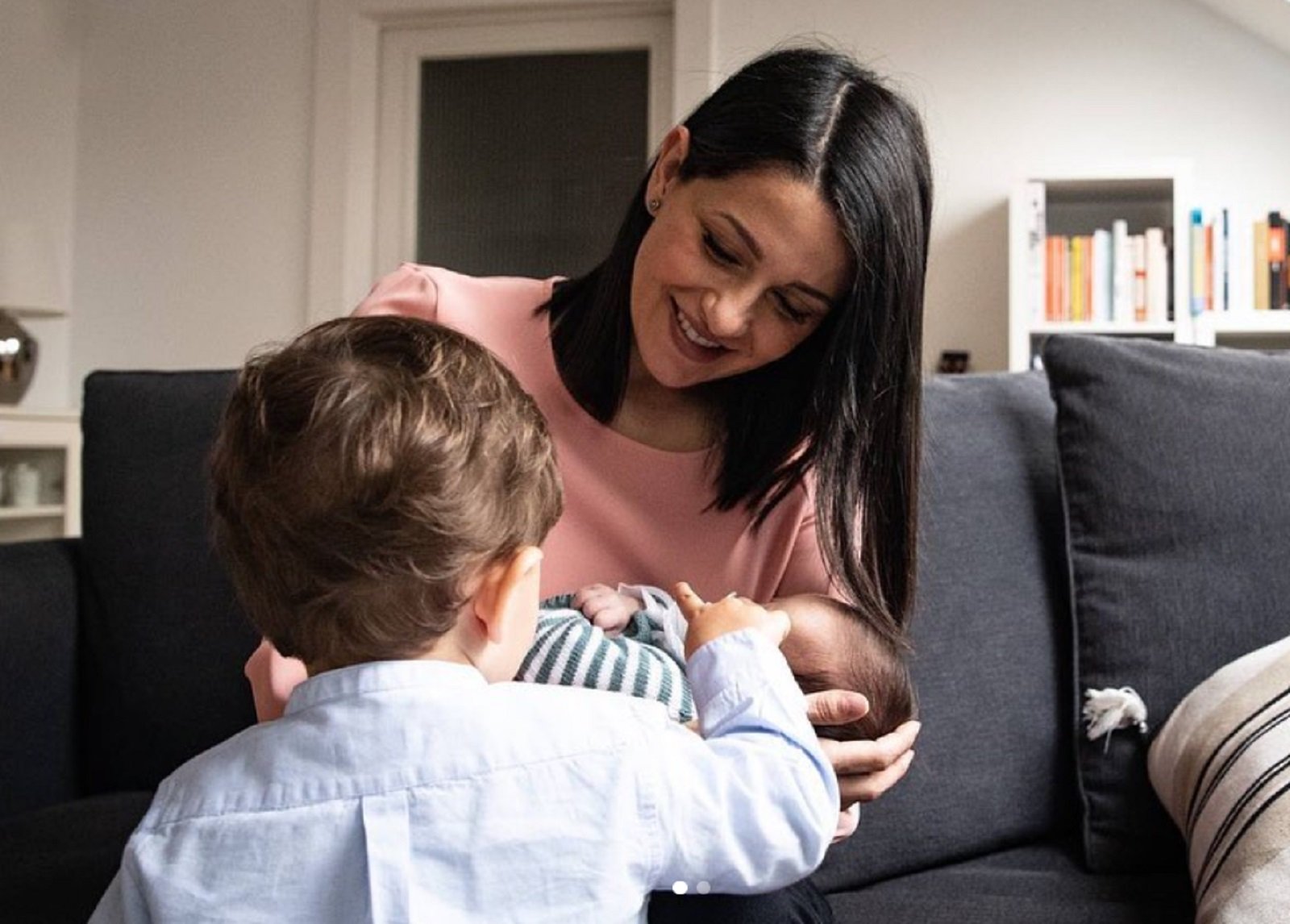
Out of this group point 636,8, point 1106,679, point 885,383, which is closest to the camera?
point 885,383

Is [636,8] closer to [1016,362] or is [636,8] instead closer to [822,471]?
[1016,362]

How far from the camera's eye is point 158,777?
1586 mm

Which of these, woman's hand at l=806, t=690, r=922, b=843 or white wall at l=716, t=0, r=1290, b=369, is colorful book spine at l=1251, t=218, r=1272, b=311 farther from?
woman's hand at l=806, t=690, r=922, b=843

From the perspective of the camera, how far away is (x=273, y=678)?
1.17m

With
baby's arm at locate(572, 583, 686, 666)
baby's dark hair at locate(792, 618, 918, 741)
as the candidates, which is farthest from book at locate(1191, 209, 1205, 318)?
baby's arm at locate(572, 583, 686, 666)

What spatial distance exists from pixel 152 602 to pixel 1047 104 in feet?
10.8

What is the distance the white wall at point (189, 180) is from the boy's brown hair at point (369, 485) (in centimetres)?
384

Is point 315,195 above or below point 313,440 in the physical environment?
above

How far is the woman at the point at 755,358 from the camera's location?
A: 1.25 m

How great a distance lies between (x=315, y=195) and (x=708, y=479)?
11.2ft

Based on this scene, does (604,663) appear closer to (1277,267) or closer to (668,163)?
(668,163)

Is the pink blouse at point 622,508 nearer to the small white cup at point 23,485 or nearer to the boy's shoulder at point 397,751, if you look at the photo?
the boy's shoulder at point 397,751

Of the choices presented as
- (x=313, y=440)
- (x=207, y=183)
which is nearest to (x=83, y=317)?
(x=207, y=183)

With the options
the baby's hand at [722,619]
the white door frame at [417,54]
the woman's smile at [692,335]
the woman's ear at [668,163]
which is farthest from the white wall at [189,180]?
the baby's hand at [722,619]
